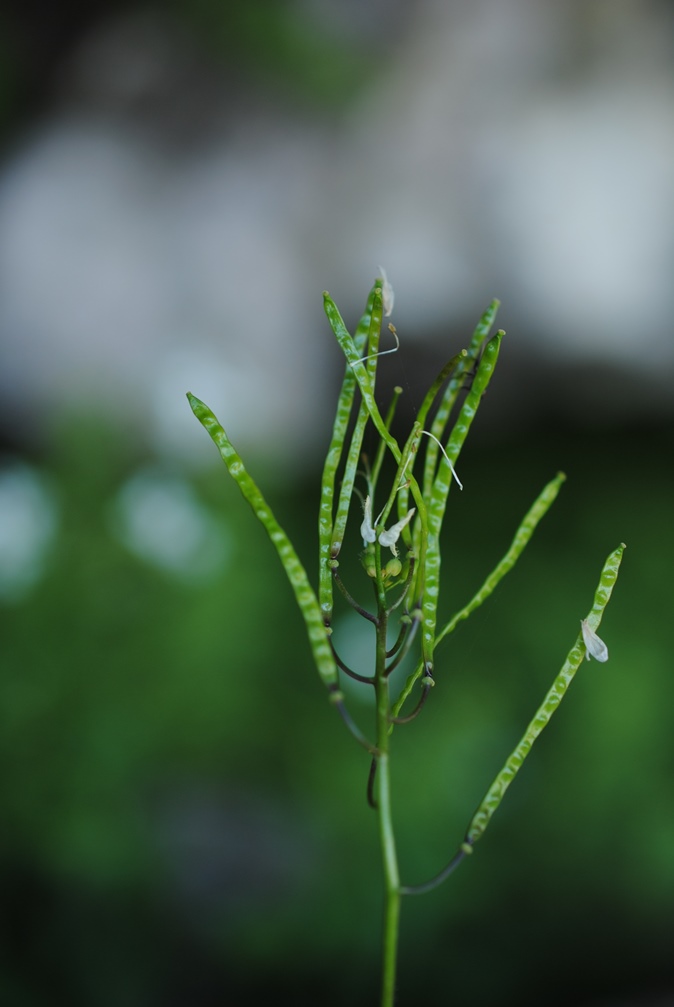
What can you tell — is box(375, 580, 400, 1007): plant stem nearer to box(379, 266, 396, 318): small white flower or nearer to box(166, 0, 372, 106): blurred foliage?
box(379, 266, 396, 318): small white flower

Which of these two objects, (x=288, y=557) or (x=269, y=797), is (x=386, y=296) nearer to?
(x=288, y=557)

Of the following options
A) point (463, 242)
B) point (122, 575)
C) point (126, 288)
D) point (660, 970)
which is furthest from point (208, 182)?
point (660, 970)

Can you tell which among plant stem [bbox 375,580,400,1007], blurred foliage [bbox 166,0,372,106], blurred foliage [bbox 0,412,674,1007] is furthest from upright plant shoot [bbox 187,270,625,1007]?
blurred foliage [bbox 166,0,372,106]

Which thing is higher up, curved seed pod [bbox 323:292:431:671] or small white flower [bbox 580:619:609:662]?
curved seed pod [bbox 323:292:431:671]

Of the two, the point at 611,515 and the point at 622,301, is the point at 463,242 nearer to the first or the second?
the point at 622,301

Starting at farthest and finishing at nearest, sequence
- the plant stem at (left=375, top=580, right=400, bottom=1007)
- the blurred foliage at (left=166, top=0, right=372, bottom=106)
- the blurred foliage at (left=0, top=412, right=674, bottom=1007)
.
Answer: the blurred foliage at (left=166, top=0, right=372, bottom=106) → the blurred foliage at (left=0, top=412, right=674, bottom=1007) → the plant stem at (left=375, top=580, right=400, bottom=1007)

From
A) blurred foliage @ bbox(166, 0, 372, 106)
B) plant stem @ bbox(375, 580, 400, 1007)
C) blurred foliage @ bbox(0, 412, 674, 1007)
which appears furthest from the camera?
blurred foliage @ bbox(166, 0, 372, 106)

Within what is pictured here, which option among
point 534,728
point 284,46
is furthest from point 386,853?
point 284,46
